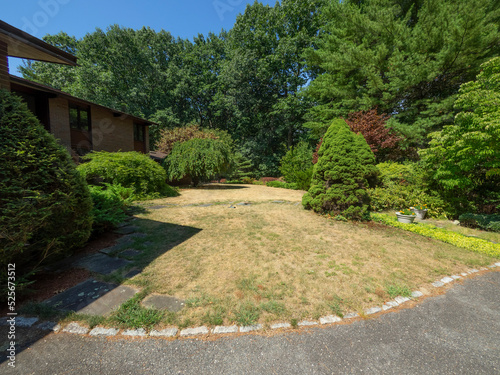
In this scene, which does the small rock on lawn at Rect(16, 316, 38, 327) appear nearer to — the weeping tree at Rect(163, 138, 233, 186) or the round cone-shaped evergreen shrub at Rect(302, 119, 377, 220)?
the round cone-shaped evergreen shrub at Rect(302, 119, 377, 220)

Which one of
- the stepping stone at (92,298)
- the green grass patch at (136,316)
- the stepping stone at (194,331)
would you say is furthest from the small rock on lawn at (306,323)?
the stepping stone at (92,298)

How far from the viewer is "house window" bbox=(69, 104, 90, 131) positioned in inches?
484

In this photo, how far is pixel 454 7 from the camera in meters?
10.8

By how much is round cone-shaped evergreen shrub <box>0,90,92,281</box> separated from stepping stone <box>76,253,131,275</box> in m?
0.37

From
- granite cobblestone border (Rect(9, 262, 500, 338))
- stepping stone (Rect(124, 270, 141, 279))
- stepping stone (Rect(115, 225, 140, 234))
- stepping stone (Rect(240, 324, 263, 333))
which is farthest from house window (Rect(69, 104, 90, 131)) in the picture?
stepping stone (Rect(240, 324, 263, 333))

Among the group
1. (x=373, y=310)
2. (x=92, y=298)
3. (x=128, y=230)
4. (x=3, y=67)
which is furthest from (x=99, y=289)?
(x=3, y=67)

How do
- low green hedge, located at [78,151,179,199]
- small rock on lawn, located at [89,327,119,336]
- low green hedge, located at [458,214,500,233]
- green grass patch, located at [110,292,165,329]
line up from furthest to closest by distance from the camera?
low green hedge, located at [78,151,179,199] < low green hedge, located at [458,214,500,233] < green grass patch, located at [110,292,165,329] < small rock on lawn, located at [89,327,119,336]

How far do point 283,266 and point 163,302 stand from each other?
75.2 inches

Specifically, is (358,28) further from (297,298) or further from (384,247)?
(297,298)

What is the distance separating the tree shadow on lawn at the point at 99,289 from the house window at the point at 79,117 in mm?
12672

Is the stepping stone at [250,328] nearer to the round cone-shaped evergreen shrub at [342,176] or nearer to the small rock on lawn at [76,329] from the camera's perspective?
the small rock on lawn at [76,329]

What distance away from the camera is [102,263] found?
3.33 m

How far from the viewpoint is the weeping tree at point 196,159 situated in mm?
13555

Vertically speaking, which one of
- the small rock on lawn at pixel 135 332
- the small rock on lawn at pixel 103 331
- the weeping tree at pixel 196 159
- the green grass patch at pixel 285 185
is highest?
the weeping tree at pixel 196 159
